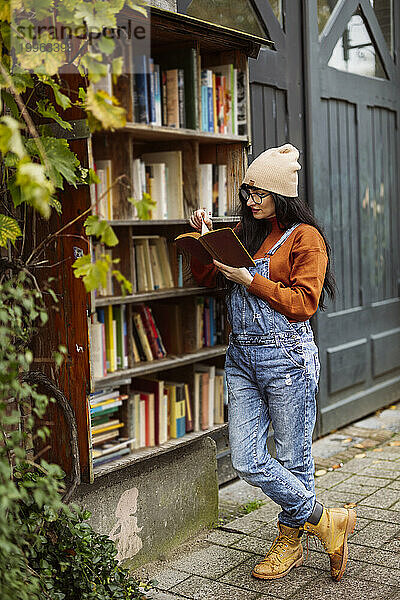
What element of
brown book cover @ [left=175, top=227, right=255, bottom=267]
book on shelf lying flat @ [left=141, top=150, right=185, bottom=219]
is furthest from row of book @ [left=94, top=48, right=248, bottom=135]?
brown book cover @ [left=175, top=227, right=255, bottom=267]

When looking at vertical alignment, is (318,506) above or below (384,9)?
below

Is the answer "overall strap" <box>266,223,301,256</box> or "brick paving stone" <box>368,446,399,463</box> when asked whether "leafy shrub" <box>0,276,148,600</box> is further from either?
"brick paving stone" <box>368,446,399,463</box>

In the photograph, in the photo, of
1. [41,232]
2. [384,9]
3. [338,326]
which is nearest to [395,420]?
[338,326]

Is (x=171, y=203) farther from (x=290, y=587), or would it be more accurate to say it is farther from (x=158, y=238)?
(x=290, y=587)

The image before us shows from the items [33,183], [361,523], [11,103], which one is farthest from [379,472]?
[33,183]

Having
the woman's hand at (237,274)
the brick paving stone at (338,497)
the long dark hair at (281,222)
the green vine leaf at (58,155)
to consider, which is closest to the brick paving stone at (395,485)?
the brick paving stone at (338,497)

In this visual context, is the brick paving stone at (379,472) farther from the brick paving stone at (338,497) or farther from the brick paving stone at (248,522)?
the brick paving stone at (248,522)

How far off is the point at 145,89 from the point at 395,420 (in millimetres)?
3709

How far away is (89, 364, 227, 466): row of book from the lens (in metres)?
3.77

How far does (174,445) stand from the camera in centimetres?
390

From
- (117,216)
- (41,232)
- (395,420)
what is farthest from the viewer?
(395,420)

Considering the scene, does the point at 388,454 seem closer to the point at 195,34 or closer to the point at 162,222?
the point at 162,222

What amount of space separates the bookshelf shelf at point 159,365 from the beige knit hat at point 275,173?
100cm

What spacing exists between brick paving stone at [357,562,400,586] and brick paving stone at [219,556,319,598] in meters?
0.22
